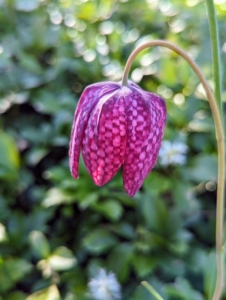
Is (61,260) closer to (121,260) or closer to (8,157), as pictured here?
(121,260)

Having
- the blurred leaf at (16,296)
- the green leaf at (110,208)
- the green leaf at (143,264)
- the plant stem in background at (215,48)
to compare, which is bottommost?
the blurred leaf at (16,296)

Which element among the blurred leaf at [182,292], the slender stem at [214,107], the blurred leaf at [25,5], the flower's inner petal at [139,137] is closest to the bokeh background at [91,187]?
the blurred leaf at [182,292]

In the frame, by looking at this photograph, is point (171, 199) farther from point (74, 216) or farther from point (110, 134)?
point (110, 134)

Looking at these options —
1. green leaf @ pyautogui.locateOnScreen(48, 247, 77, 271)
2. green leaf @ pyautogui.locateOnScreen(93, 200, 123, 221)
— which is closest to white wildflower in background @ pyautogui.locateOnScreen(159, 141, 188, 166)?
green leaf @ pyautogui.locateOnScreen(93, 200, 123, 221)

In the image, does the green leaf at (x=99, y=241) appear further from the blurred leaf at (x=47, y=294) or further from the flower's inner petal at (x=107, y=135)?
the flower's inner petal at (x=107, y=135)

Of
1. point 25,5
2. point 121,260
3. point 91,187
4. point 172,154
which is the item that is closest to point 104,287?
point 121,260

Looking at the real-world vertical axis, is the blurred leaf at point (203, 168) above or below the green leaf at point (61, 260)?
above

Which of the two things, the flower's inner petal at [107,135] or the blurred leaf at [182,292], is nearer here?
the flower's inner petal at [107,135]

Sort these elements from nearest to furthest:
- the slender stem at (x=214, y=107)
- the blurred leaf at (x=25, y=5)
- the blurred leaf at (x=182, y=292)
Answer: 1. the slender stem at (x=214, y=107)
2. the blurred leaf at (x=182, y=292)
3. the blurred leaf at (x=25, y=5)

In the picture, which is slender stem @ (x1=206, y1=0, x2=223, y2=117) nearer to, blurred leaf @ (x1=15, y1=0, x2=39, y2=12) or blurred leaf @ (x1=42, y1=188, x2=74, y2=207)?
blurred leaf @ (x1=42, y1=188, x2=74, y2=207)
